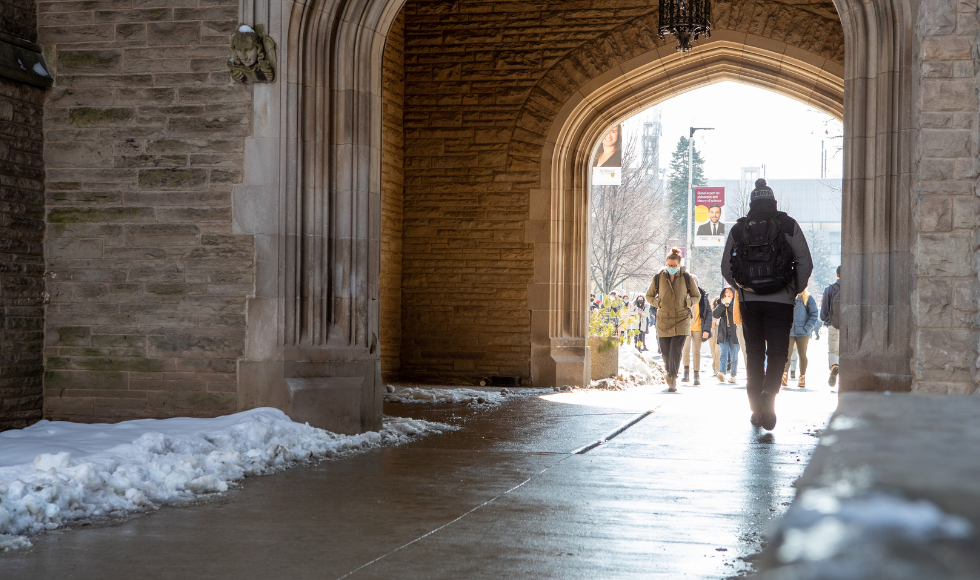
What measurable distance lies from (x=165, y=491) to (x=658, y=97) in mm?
10077

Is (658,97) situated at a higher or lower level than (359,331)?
higher

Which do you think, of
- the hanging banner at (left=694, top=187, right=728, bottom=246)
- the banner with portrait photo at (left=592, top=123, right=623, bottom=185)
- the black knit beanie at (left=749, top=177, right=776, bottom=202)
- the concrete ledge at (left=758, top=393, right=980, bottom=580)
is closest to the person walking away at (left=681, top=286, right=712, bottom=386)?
the banner with portrait photo at (left=592, top=123, right=623, bottom=185)

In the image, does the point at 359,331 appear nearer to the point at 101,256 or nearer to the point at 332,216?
the point at 332,216

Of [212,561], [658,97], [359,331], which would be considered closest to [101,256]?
[359,331]

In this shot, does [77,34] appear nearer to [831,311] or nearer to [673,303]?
[673,303]

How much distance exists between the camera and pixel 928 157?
5492 millimetres

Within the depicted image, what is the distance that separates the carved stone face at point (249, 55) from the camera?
6.48 metres

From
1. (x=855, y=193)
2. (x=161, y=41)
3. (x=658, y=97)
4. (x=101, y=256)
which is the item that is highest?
(x=658, y=97)

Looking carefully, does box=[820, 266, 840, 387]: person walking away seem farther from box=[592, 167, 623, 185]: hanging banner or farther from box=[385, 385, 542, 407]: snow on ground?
box=[592, 167, 623, 185]: hanging banner

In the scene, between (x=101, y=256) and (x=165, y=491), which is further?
(x=101, y=256)

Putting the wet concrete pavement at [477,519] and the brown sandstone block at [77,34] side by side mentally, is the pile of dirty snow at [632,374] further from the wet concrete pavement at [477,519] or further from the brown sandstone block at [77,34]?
the brown sandstone block at [77,34]

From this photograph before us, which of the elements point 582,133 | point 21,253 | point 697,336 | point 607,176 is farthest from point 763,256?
point 607,176

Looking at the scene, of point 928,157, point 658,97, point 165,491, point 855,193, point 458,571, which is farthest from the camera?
point 658,97

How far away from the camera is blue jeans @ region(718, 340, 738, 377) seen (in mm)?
14219
